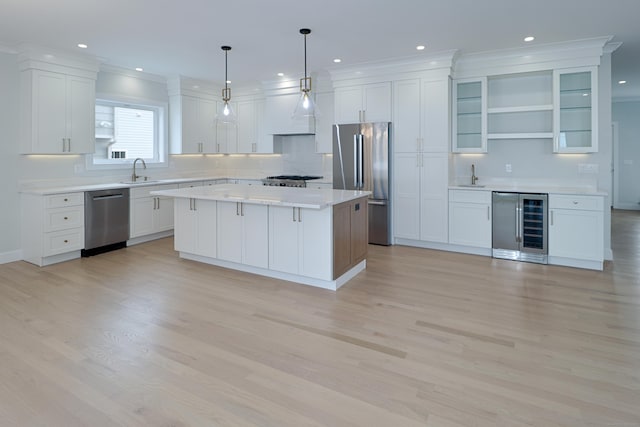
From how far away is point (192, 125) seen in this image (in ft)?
23.0

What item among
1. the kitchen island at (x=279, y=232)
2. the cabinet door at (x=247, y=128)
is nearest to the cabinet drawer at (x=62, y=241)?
the kitchen island at (x=279, y=232)

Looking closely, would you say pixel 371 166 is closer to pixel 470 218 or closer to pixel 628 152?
pixel 470 218

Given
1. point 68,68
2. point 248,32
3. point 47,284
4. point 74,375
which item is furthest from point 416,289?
point 68,68

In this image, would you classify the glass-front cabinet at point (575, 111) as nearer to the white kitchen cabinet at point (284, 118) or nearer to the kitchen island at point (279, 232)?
the kitchen island at point (279, 232)

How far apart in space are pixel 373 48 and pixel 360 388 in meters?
4.15

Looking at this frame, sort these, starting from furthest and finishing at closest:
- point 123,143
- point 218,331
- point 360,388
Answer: point 123,143 → point 218,331 → point 360,388

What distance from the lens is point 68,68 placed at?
5094 mm

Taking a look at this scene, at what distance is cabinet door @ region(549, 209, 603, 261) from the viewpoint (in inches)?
173

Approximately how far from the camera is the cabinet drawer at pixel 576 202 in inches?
172

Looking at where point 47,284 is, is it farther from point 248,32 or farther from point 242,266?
point 248,32

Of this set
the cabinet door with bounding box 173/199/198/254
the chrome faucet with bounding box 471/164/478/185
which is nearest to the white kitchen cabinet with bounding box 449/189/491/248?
the chrome faucet with bounding box 471/164/478/185

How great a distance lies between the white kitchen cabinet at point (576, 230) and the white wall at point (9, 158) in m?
6.62

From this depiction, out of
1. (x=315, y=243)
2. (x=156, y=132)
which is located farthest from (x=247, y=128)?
(x=315, y=243)

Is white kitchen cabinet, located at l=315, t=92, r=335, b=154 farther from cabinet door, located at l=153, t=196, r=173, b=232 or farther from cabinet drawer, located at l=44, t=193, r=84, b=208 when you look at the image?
cabinet drawer, located at l=44, t=193, r=84, b=208
